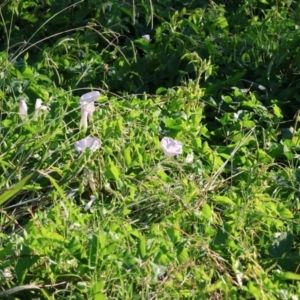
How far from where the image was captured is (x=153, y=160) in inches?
106

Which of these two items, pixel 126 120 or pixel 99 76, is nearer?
pixel 126 120

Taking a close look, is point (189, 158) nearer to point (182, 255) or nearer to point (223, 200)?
point (223, 200)

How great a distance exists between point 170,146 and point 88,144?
26cm

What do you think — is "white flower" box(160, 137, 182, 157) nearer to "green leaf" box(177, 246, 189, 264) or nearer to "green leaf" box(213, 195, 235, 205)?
"green leaf" box(213, 195, 235, 205)

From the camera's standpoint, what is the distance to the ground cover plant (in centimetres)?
216

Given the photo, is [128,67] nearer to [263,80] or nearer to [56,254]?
[263,80]

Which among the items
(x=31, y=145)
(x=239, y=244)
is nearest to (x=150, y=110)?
(x=31, y=145)

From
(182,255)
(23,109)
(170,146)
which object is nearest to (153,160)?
(170,146)

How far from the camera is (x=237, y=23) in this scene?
3883 millimetres

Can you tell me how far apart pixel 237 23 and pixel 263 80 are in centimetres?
51

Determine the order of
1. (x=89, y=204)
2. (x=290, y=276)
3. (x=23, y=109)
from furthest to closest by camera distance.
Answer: (x=23, y=109)
(x=89, y=204)
(x=290, y=276)

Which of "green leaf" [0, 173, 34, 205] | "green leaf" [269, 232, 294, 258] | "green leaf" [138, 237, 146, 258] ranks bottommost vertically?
"green leaf" [269, 232, 294, 258]

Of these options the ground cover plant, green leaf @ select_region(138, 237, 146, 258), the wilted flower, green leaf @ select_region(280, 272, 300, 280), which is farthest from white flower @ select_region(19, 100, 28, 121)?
green leaf @ select_region(280, 272, 300, 280)

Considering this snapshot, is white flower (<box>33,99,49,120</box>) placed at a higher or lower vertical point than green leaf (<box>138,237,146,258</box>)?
lower
